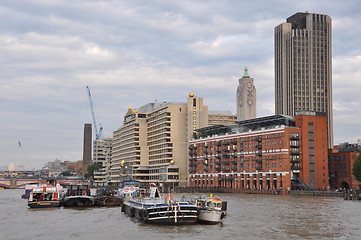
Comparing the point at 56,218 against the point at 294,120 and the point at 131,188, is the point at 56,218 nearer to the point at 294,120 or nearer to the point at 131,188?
the point at 131,188

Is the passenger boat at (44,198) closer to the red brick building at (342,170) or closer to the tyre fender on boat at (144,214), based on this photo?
the tyre fender on boat at (144,214)

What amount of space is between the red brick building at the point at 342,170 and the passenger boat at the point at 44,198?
114938mm

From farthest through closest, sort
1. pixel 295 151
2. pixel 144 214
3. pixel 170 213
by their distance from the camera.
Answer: pixel 295 151 → pixel 144 214 → pixel 170 213

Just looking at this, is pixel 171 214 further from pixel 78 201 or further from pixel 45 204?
pixel 78 201

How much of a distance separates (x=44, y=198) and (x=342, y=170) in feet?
388

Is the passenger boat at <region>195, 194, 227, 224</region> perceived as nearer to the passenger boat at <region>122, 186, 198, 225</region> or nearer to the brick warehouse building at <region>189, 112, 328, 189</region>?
the passenger boat at <region>122, 186, 198, 225</region>

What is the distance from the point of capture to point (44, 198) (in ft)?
355

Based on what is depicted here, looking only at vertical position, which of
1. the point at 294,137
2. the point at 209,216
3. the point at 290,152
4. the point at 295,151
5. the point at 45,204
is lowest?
the point at 45,204

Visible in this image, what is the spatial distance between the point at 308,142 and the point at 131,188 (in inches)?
3142

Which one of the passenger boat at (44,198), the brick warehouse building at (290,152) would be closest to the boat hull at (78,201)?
the passenger boat at (44,198)

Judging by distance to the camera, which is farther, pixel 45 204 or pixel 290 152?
pixel 290 152

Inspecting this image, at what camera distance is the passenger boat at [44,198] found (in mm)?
105562

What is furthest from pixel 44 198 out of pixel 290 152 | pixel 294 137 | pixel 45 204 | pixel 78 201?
pixel 294 137

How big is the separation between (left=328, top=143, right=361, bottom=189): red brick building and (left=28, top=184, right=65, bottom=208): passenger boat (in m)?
115
